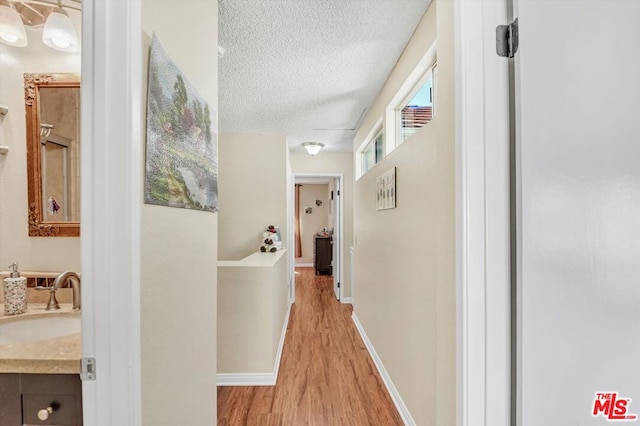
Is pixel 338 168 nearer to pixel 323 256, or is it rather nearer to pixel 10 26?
pixel 323 256

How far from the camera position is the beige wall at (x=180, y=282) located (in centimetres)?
81

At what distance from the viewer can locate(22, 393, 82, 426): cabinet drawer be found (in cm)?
80

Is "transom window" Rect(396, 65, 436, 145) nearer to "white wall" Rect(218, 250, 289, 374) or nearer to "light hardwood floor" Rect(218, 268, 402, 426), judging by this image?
"white wall" Rect(218, 250, 289, 374)

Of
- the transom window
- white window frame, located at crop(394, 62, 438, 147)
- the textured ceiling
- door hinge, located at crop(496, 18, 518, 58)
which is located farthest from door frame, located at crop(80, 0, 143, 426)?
the transom window

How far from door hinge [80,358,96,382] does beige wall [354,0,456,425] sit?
1002mm

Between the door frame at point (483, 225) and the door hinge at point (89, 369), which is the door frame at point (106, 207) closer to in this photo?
the door hinge at point (89, 369)

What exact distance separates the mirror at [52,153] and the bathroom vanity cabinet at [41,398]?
621mm

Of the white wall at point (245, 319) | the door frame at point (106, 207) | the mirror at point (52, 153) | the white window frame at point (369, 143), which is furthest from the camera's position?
the white window frame at point (369, 143)

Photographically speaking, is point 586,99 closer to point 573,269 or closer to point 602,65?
point 602,65

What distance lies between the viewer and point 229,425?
1871 millimetres

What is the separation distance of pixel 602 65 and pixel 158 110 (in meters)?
1.20

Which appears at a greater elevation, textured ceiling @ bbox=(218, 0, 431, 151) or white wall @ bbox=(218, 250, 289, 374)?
textured ceiling @ bbox=(218, 0, 431, 151)

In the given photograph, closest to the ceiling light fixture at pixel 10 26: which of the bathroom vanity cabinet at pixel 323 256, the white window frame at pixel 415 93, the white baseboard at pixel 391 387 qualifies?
the white window frame at pixel 415 93

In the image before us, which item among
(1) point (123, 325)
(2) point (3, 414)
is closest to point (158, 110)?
(1) point (123, 325)
